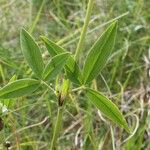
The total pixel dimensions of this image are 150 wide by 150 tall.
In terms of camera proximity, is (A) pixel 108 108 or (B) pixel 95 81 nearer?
(A) pixel 108 108

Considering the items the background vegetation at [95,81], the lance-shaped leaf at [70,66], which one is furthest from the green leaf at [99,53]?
the background vegetation at [95,81]

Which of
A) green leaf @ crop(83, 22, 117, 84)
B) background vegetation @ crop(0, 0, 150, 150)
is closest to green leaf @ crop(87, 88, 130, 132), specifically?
green leaf @ crop(83, 22, 117, 84)

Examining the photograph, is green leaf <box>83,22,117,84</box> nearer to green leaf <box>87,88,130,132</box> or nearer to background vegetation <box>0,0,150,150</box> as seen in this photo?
green leaf <box>87,88,130,132</box>

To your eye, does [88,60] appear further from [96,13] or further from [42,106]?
[96,13]

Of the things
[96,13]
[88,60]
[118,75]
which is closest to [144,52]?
[118,75]

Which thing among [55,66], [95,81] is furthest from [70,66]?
[95,81]

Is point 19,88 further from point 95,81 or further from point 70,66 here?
point 95,81

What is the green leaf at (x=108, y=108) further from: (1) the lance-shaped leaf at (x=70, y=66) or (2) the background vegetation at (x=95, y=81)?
(2) the background vegetation at (x=95, y=81)

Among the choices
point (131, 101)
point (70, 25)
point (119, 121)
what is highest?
point (119, 121)
